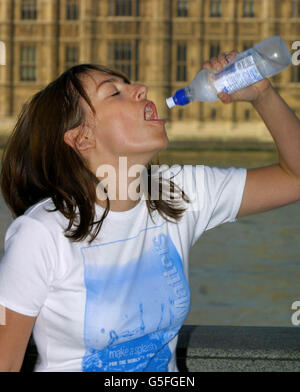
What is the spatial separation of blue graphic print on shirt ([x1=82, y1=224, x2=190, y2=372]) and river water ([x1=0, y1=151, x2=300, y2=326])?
159 inches

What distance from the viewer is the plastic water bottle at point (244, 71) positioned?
4.82 ft

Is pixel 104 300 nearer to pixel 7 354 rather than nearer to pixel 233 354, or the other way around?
pixel 7 354

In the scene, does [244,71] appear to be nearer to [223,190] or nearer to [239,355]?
[223,190]

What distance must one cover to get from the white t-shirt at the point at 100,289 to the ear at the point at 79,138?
111 mm

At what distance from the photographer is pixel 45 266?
1.23m

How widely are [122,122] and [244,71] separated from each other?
0.29 meters

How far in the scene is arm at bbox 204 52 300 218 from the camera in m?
1.47

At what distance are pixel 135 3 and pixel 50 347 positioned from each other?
25.6 metres

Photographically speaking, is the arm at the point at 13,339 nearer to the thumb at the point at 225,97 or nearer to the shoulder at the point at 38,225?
the shoulder at the point at 38,225

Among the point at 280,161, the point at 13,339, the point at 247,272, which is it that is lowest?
the point at 247,272

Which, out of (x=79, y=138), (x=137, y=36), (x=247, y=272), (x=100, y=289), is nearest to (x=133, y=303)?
(x=100, y=289)

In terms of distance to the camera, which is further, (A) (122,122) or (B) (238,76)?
(B) (238,76)

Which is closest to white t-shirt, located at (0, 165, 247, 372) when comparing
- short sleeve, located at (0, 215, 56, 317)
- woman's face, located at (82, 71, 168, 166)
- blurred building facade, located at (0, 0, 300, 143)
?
short sleeve, located at (0, 215, 56, 317)

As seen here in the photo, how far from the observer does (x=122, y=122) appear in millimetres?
1341
